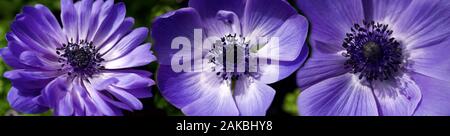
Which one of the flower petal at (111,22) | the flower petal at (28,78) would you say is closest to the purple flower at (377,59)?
the flower petal at (111,22)

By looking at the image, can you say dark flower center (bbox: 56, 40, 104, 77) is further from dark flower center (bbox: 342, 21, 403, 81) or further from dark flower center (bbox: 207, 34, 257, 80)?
dark flower center (bbox: 342, 21, 403, 81)

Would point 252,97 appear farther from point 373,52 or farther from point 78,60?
point 78,60

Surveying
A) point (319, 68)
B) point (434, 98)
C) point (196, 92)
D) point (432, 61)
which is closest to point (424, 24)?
point (432, 61)

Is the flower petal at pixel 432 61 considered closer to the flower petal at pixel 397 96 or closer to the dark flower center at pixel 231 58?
the flower petal at pixel 397 96

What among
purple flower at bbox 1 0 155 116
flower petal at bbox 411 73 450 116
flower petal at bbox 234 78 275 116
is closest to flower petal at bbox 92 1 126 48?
purple flower at bbox 1 0 155 116
